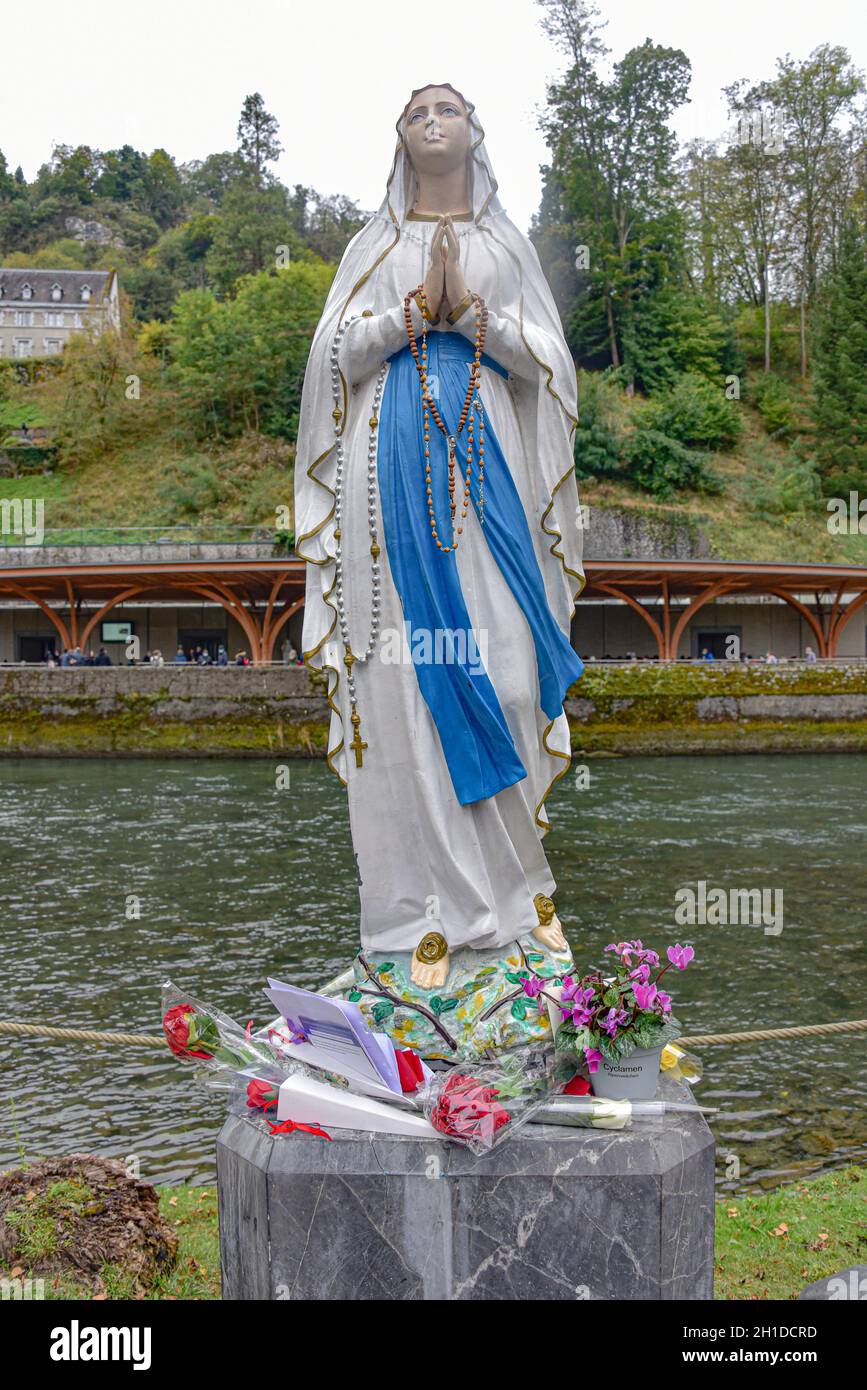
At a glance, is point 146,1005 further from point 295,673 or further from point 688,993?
point 295,673

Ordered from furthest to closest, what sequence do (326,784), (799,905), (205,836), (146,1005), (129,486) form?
(129,486), (326,784), (205,836), (799,905), (146,1005)

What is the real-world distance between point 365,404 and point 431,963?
1.90 m

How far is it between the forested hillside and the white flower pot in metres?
44.0

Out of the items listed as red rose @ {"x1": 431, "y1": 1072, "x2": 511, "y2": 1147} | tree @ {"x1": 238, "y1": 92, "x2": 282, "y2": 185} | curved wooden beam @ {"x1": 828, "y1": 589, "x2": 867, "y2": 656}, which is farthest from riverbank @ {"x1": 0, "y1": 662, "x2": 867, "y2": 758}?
tree @ {"x1": 238, "y1": 92, "x2": 282, "y2": 185}

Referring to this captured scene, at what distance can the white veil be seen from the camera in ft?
13.5

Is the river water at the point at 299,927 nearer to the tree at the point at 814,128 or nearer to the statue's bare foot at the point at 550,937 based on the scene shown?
the statue's bare foot at the point at 550,937

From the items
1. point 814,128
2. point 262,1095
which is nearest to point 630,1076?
point 262,1095

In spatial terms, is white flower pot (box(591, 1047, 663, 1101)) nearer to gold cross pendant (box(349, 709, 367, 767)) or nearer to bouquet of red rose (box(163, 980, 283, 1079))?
bouquet of red rose (box(163, 980, 283, 1079))

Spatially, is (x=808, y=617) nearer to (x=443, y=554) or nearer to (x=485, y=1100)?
(x=443, y=554)

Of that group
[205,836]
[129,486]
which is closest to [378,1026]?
[205,836]

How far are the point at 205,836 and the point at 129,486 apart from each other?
125 feet

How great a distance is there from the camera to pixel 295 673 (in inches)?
1207

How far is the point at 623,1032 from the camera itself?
3209 millimetres
